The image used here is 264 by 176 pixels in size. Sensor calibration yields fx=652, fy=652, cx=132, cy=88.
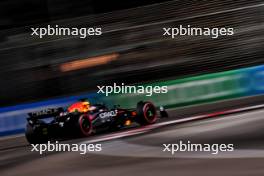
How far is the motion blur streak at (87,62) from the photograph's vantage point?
58.2 ft

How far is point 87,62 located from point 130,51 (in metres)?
1.21

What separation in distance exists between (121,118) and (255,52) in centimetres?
673

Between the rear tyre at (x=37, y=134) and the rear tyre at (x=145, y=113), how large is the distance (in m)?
1.80

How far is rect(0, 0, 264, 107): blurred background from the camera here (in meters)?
17.7

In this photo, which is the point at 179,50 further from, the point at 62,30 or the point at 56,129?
the point at 56,129

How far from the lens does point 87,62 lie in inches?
702

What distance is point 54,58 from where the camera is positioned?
17.8 m
